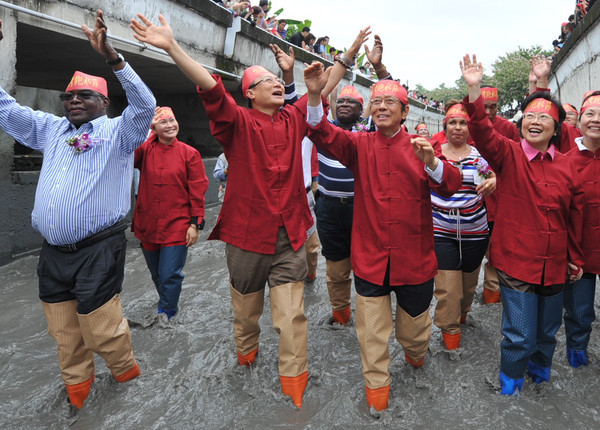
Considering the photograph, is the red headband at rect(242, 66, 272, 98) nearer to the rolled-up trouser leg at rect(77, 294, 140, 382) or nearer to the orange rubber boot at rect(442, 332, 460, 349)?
the rolled-up trouser leg at rect(77, 294, 140, 382)

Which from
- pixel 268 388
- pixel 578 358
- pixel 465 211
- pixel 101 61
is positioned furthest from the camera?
pixel 101 61

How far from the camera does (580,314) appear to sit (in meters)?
3.62

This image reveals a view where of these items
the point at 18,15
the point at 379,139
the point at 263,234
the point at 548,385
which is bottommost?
the point at 548,385

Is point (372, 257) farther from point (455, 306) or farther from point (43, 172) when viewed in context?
point (43, 172)

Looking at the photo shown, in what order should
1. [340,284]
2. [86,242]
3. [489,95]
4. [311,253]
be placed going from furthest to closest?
1. [311,253]
2. [489,95]
3. [340,284]
4. [86,242]

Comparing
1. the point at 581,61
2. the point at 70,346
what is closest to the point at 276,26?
the point at 581,61

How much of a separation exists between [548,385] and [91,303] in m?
3.30

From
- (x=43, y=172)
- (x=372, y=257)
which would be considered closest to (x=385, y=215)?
(x=372, y=257)

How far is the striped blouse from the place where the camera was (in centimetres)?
390

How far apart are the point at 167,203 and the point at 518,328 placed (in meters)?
3.28

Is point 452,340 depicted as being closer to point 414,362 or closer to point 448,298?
point 448,298

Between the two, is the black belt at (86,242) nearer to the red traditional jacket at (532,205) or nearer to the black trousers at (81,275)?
the black trousers at (81,275)

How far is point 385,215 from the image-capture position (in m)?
3.20

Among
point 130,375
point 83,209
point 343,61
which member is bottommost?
point 130,375
